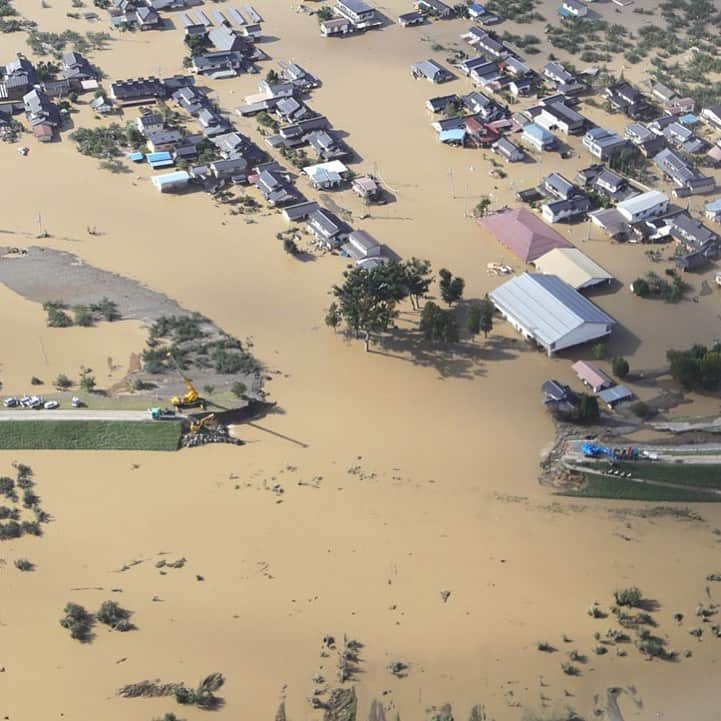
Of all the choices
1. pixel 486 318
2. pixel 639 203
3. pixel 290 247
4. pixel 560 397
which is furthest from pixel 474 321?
pixel 639 203

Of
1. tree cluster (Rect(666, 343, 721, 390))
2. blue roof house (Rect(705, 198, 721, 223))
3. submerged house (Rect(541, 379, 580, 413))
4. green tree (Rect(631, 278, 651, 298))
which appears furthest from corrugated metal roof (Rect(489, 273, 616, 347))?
blue roof house (Rect(705, 198, 721, 223))

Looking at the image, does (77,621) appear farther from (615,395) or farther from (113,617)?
(615,395)

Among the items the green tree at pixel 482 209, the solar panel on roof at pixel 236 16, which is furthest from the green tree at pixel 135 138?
the green tree at pixel 482 209

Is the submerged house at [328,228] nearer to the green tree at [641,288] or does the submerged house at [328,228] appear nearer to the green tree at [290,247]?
the green tree at [290,247]

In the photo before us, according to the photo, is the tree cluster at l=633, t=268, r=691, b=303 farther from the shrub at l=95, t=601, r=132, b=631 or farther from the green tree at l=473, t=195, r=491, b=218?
the shrub at l=95, t=601, r=132, b=631

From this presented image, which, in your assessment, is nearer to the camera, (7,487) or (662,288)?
(7,487)
